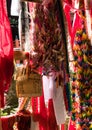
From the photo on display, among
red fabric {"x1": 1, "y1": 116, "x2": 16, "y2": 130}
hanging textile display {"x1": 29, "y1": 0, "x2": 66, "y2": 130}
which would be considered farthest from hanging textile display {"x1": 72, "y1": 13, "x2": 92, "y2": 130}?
red fabric {"x1": 1, "y1": 116, "x2": 16, "y2": 130}

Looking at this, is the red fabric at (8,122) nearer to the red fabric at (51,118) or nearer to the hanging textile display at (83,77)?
the red fabric at (51,118)

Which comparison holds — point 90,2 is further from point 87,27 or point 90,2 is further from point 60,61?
point 60,61

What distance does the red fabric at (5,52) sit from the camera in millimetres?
835

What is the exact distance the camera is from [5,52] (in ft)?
2.76

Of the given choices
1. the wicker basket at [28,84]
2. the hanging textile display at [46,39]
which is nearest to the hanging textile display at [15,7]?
the hanging textile display at [46,39]

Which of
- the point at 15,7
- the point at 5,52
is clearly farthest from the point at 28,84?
the point at 15,7

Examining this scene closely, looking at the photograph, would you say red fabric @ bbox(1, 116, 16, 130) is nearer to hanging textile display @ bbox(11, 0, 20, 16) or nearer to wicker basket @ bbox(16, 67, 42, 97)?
wicker basket @ bbox(16, 67, 42, 97)

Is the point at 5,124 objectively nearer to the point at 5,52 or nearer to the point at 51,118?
the point at 51,118

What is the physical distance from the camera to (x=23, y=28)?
40.2 inches

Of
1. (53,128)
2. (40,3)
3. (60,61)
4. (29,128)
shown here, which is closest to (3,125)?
(29,128)

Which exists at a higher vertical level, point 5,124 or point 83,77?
point 83,77

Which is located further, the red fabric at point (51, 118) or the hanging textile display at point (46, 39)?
the red fabric at point (51, 118)

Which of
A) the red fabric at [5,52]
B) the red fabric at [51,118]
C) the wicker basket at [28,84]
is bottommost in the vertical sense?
the red fabric at [51,118]

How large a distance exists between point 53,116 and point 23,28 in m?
0.39
